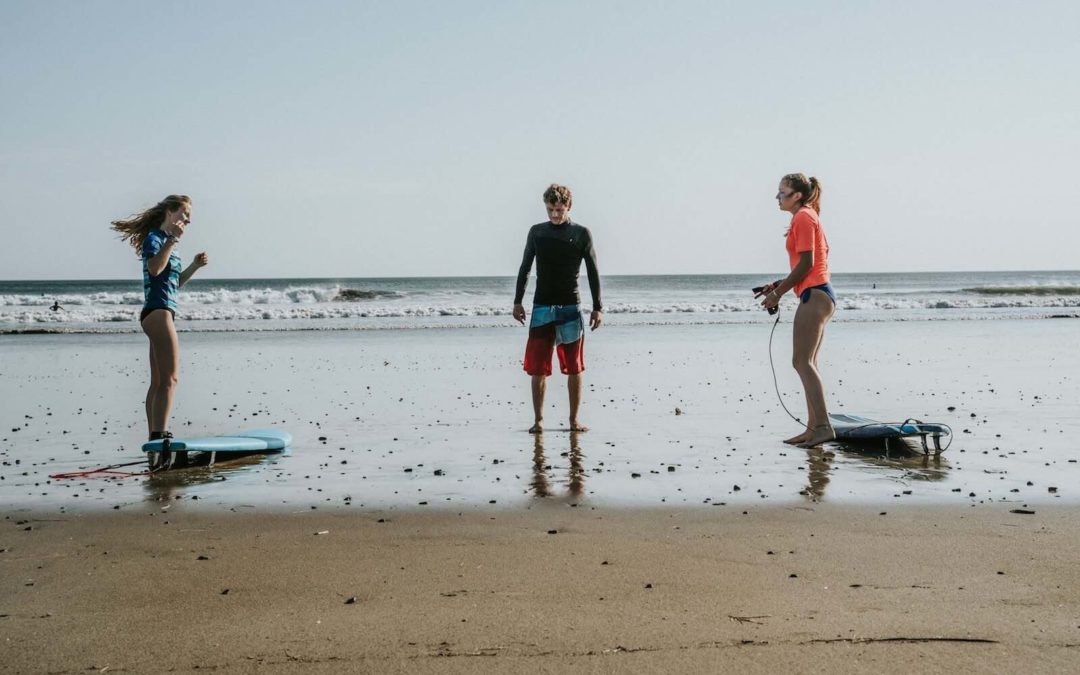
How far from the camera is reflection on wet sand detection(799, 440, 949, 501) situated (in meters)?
5.64

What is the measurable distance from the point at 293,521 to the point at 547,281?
3815 mm

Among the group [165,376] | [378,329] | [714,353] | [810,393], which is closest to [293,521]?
[165,376]

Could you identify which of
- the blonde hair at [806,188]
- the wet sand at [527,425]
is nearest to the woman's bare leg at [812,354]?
the wet sand at [527,425]

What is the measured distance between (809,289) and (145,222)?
15.9ft

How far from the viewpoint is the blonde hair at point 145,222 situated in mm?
6727

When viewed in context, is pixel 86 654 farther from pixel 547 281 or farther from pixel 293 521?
pixel 547 281

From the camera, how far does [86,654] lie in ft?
9.75

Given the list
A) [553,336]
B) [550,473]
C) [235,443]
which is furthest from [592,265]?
[235,443]

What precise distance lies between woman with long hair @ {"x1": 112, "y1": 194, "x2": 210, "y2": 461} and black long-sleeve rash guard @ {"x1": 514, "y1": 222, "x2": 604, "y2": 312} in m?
2.68

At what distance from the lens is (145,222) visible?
22.3 feet

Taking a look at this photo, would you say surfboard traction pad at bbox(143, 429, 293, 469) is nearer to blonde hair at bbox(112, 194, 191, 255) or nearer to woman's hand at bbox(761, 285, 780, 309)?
blonde hair at bbox(112, 194, 191, 255)

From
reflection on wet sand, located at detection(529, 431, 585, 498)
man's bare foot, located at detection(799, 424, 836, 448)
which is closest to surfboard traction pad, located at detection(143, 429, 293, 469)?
reflection on wet sand, located at detection(529, 431, 585, 498)

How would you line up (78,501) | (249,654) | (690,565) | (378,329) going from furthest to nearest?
(378,329) < (78,501) < (690,565) < (249,654)

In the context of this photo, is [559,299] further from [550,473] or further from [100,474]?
[100,474]
